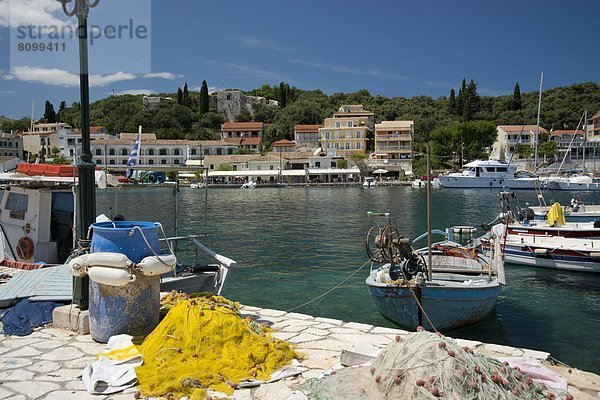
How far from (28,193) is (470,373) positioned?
31.5 feet

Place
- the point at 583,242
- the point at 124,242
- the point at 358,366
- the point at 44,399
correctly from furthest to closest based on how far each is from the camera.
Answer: the point at 583,242
the point at 124,242
the point at 358,366
the point at 44,399

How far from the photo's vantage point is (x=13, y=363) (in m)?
5.26

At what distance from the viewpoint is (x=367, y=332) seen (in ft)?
21.5

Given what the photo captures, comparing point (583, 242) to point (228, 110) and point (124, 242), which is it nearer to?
point (124, 242)

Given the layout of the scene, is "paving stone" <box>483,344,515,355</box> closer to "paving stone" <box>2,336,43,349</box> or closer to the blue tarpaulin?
"paving stone" <box>2,336,43,349</box>

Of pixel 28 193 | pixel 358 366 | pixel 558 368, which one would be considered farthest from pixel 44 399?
pixel 28 193

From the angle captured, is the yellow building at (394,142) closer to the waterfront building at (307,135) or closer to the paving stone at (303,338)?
the waterfront building at (307,135)

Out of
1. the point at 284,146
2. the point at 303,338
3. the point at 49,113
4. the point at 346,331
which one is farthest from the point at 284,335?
the point at 49,113

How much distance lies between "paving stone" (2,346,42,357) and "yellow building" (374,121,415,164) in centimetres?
8010

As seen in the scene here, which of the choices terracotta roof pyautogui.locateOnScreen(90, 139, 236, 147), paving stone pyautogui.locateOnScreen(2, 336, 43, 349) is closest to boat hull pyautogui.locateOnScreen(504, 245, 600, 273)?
paving stone pyautogui.locateOnScreen(2, 336, 43, 349)

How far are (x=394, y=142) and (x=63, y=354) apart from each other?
81899 millimetres

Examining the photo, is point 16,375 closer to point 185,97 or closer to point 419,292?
point 419,292

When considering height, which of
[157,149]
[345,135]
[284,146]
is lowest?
[157,149]

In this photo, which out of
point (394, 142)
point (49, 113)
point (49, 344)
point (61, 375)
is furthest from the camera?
point (49, 113)
